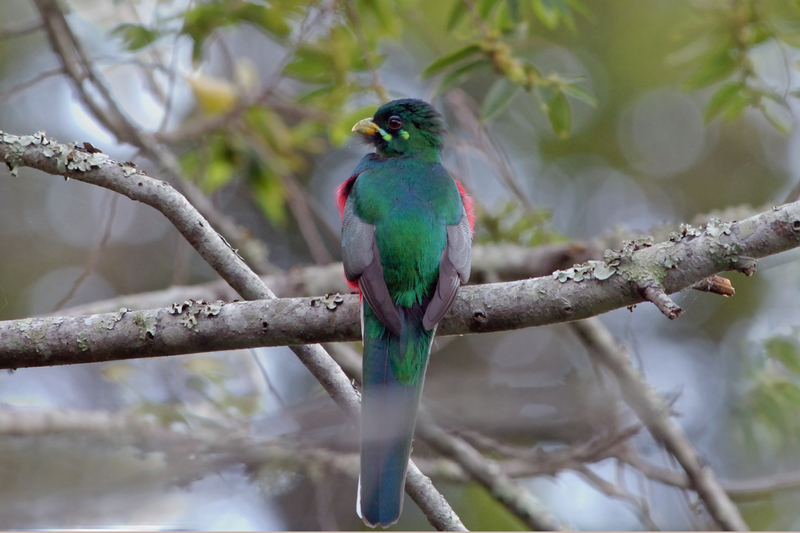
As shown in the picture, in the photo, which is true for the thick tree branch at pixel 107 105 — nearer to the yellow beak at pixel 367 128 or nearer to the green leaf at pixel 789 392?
the yellow beak at pixel 367 128

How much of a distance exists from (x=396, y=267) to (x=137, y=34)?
2903mm

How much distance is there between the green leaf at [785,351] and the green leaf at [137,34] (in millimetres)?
4384

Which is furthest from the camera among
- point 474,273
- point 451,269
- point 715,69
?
point 474,273

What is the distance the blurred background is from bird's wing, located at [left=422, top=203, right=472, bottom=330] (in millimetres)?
772

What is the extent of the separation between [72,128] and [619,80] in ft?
19.2

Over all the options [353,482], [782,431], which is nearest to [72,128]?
[353,482]

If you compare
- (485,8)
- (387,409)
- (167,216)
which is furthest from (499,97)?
(167,216)

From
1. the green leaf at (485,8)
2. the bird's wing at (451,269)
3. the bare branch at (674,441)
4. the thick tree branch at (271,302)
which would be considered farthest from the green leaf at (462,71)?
the bare branch at (674,441)

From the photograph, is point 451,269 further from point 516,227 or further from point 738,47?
point 738,47

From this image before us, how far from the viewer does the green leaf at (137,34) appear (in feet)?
16.7

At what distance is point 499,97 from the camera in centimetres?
454

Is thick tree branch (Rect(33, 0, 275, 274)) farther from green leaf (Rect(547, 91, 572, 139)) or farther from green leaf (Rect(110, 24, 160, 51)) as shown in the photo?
green leaf (Rect(547, 91, 572, 139))

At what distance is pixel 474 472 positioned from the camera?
450 cm

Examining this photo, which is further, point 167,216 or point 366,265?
point 366,265
